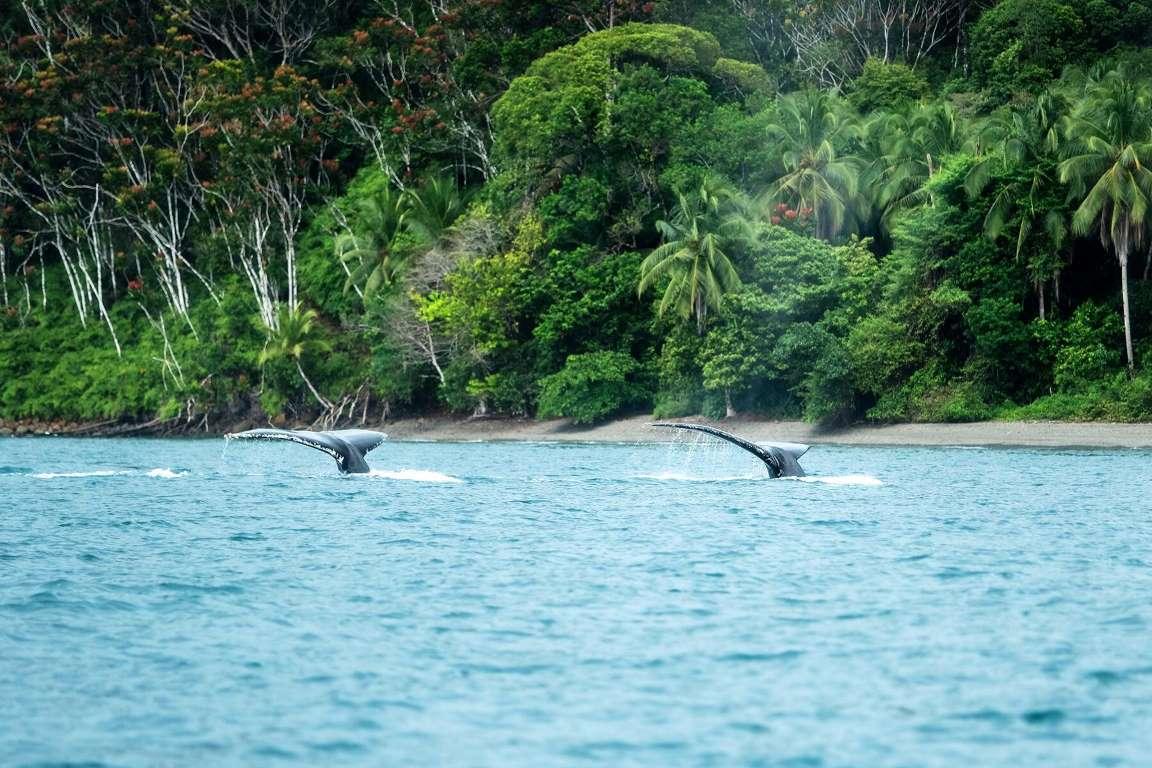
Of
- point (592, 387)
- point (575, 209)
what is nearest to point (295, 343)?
point (575, 209)

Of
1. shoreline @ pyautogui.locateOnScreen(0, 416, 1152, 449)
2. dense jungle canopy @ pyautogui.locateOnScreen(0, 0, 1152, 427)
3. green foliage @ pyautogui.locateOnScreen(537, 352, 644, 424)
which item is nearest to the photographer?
shoreline @ pyautogui.locateOnScreen(0, 416, 1152, 449)

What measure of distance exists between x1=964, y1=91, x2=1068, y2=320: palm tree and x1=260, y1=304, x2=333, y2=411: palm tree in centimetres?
3234

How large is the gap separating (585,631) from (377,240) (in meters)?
60.6

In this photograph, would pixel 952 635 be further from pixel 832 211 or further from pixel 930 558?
pixel 832 211

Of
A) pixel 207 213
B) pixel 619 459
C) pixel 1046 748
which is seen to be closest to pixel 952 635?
pixel 1046 748

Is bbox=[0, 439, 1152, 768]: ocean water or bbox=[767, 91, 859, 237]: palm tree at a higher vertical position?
bbox=[767, 91, 859, 237]: palm tree

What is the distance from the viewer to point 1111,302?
56719mm

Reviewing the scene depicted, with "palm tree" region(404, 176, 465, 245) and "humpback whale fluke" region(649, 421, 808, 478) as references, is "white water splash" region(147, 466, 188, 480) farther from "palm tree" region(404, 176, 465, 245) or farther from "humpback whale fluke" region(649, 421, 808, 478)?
"palm tree" region(404, 176, 465, 245)

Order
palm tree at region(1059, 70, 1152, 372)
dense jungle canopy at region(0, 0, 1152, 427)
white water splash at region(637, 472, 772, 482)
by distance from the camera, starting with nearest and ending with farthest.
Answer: white water splash at region(637, 472, 772, 482), palm tree at region(1059, 70, 1152, 372), dense jungle canopy at region(0, 0, 1152, 427)

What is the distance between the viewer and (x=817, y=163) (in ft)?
211

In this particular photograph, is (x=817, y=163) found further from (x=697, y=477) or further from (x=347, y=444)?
(x=347, y=444)

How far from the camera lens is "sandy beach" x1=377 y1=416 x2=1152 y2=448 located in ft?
171

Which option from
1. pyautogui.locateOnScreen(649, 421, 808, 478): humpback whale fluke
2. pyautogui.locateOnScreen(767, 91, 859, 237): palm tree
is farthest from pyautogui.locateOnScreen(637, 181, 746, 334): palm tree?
pyautogui.locateOnScreen(649, 421, 808, 478): humpback whale fluke

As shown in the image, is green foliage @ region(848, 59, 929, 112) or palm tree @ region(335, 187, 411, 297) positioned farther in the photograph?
palm tree @ region(335, 187, 411, 297)
